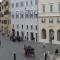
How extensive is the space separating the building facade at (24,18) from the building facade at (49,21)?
116 inches

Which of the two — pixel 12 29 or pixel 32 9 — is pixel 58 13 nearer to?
pixel 32 9

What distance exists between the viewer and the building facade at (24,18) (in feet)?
240

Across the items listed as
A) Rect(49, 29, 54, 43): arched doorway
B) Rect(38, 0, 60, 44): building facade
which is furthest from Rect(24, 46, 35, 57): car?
Rect(49, 29, 54, 43): arched doorway

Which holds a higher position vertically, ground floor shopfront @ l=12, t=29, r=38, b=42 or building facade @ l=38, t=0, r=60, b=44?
building facade @ l=38, t=0, r=60, b=44

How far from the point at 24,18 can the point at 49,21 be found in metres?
12.6

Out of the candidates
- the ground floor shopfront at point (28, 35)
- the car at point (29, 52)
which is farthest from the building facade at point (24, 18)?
the car at point (29, 52)

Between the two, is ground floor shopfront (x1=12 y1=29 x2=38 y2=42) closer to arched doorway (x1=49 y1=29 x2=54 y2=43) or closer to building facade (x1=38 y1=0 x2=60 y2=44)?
building facade (x1=38 y1=0 x2=60 y2=44)

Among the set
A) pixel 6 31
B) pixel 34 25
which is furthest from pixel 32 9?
pixel 6 31

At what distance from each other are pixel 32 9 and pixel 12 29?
50.5 ft

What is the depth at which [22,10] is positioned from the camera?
263 feet

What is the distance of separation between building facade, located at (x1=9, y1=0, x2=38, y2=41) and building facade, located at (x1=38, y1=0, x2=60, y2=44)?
9.66 ft

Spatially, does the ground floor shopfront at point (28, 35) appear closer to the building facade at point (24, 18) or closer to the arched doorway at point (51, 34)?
the building facade at point (24, 18)

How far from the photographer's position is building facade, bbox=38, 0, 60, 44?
6538 cm

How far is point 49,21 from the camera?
67188mm
